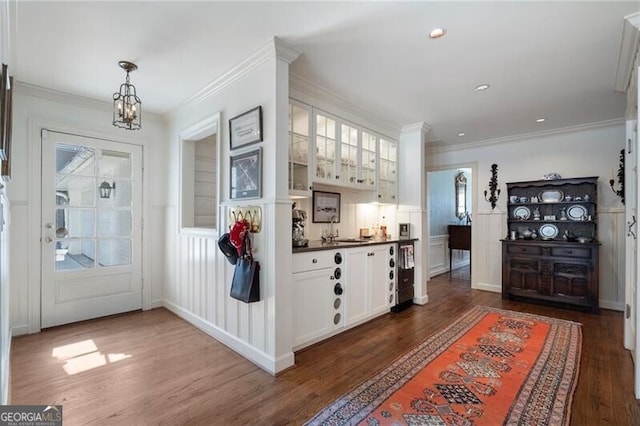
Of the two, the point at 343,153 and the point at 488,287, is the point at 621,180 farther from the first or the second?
the point at 343,153

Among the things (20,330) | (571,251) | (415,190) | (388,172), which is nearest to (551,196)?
(571,251)

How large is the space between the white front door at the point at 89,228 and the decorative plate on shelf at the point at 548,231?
5482 mm

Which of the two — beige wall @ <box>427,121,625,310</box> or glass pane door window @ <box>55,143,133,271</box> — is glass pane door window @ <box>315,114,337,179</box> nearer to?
glass pane door window @ <box>55,143,133,271</box>

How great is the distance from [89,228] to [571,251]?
19.1 feet

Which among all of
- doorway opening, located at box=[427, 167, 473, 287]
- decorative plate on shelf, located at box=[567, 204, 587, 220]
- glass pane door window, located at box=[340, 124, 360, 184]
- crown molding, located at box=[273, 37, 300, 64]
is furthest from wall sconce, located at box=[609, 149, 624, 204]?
crown molding, located at box=[273, 37, 300, 64]

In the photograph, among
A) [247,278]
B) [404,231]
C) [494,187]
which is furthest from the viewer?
[494,187]

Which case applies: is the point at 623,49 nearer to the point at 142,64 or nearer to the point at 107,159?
the point at 142,64

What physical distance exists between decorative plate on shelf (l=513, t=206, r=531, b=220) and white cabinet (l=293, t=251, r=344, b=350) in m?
3.25

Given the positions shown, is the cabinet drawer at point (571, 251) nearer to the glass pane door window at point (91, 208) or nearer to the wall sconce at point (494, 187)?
the wall sconce at point (494, 187)

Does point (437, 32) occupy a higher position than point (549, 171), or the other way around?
point (437, 32)

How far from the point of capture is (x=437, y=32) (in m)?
2.16

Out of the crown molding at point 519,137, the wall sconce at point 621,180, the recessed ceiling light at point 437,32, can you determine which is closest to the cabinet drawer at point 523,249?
the wall sconce at point 621,180

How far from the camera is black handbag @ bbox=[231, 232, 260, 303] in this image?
2393 mm

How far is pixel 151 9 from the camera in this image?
193cm
